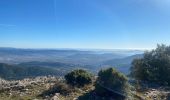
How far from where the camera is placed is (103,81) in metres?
23.7

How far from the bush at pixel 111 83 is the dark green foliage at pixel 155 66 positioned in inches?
515

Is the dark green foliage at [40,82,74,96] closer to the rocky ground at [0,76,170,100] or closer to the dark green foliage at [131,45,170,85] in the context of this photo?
the rocky ground at [0,76,170,100]

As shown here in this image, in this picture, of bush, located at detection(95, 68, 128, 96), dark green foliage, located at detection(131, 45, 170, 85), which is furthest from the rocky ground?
dark green foliage, located at detection(131, 45, 170, 85)

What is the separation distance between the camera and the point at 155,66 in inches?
1451

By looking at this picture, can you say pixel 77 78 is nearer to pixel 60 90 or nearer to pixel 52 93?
pixel 60 90

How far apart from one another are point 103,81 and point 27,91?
6555 millimetres

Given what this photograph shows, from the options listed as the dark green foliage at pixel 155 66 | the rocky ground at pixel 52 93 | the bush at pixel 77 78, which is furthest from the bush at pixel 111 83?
the dark green foliage at pixel 155 66

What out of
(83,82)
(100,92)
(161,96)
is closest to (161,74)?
(161,96)

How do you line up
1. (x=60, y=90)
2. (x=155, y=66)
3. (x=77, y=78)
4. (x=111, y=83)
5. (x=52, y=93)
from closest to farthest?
(x=111, y=83), (x=52, y=93), (x=60, y=90), (x=77, y=78), (x=155, y=66)

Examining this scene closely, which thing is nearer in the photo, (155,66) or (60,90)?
(60,90)

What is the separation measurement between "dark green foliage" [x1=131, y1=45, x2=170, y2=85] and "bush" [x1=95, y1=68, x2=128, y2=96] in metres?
13.1

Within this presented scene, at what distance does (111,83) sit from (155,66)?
1531 centimetres

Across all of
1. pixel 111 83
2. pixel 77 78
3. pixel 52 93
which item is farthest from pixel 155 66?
pixel 52 93

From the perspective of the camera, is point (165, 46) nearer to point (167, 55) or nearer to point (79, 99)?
point (167, 55)
